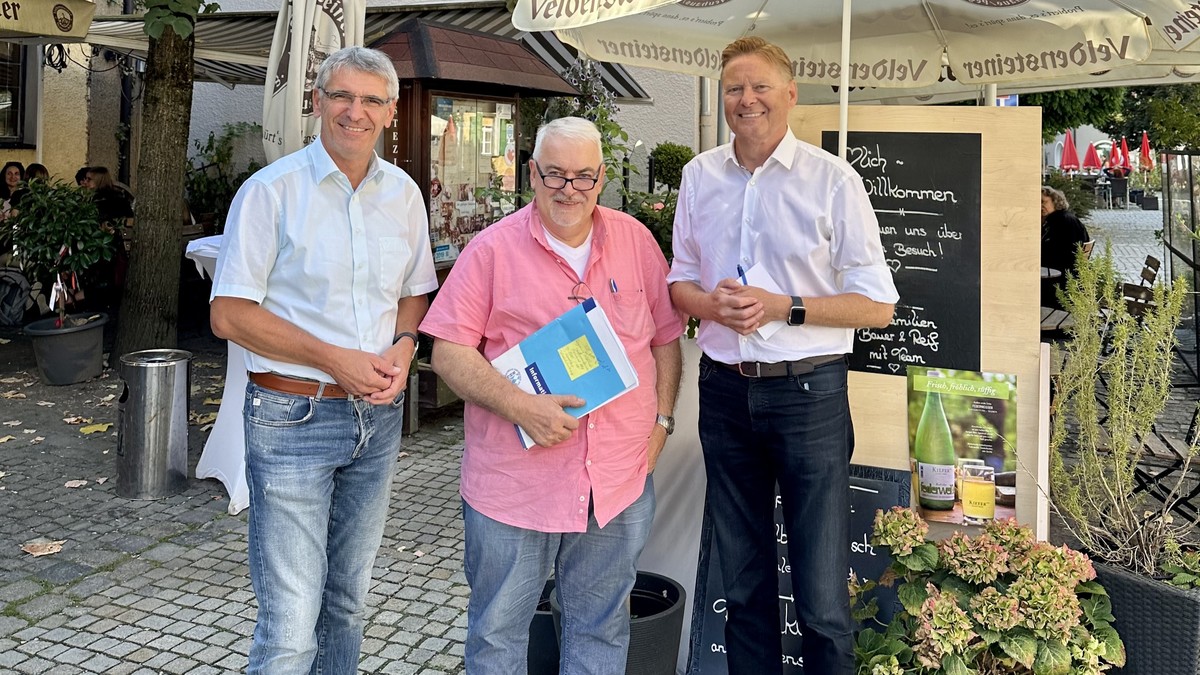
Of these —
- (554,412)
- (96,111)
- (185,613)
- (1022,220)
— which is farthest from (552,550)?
(96,111)

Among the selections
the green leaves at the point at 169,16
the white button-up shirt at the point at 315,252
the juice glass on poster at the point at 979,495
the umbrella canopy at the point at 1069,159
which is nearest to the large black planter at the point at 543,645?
the white button-up shirt at the point at 315,252

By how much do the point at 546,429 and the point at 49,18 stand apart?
17.5ft

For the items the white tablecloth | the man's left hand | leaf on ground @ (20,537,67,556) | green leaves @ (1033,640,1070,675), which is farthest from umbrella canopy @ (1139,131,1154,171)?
leaf on ground @ (20,537,67,556)

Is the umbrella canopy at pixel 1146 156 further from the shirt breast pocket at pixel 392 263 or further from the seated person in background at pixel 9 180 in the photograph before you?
the shirt breast pocket at pixel 392 263

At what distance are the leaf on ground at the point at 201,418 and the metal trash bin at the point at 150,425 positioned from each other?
56.9 inches

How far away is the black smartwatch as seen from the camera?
270 cm

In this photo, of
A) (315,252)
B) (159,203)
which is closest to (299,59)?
(315,252)

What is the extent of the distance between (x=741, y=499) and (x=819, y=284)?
0.68 metres

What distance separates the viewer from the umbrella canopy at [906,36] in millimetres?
3506

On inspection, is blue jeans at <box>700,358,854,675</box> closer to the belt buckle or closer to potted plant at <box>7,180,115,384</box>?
the belt buckle

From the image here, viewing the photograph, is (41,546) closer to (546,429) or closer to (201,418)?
(201,418)

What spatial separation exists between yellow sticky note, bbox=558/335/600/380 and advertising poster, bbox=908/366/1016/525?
1.39 meters

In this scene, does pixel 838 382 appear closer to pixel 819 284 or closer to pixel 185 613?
pixel 819 284

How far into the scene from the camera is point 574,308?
2.54 metres
